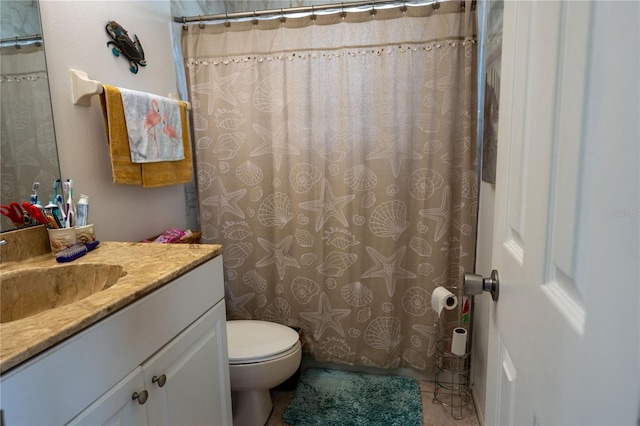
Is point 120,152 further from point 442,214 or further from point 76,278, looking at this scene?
point 442,214

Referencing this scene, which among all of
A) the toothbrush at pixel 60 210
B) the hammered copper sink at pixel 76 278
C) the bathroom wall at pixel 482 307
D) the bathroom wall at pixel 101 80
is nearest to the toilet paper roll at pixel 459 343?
the bathroom wall at pixel 482 307

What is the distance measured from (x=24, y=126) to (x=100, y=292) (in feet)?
2.49

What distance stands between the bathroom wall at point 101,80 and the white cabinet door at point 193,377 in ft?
2.29

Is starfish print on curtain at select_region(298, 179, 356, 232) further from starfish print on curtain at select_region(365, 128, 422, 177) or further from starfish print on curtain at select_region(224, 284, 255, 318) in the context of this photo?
starfish print on curtain at select_region(224, 284, 255, 318)

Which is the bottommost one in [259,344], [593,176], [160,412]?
[259,344]

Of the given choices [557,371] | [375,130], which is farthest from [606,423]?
[375,130]

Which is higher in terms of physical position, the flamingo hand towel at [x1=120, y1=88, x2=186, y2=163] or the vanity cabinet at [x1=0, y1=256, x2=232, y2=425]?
the flamingo hand towel at [x1=120, y1=88, x2=186, y2=163]

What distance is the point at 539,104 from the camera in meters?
0.50

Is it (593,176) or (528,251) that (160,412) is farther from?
(593,176)

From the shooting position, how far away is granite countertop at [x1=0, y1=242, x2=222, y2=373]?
641 millimetres

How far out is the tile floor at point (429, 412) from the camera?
5.67 ft

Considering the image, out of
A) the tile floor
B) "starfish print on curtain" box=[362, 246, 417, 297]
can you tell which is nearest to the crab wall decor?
"starfish print on curtain" box=[362, 246, 417, 297]

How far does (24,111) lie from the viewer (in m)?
1.22

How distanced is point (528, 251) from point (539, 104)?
0.21m
